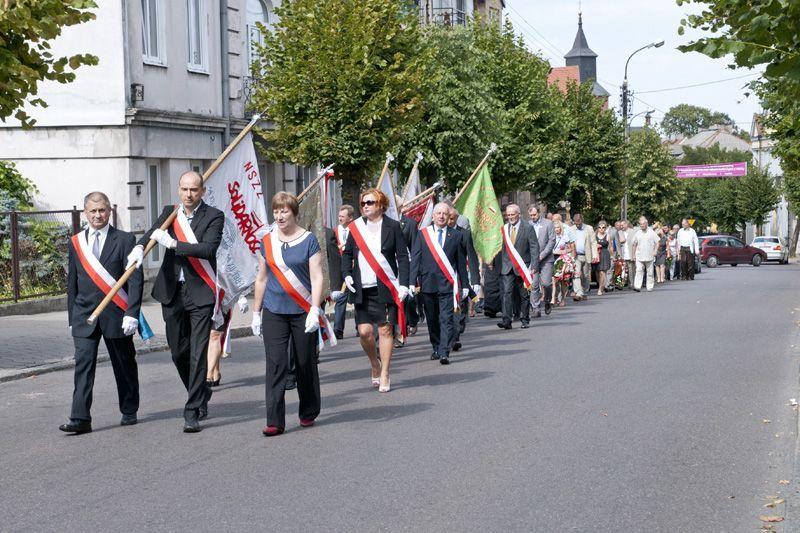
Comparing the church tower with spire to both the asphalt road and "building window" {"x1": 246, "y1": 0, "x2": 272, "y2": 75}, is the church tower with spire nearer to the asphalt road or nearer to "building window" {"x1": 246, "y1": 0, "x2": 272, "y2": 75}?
"building window" {"x1": 246, "y1": 0, "x2": 272, "y2": 75}

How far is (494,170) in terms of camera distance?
3562cm

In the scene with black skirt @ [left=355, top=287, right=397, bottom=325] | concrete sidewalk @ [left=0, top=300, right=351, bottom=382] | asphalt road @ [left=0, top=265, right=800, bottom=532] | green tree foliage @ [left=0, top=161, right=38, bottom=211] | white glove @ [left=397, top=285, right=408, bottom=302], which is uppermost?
green tree foliage @ [left=0, top=161, right=38, bottom=211]

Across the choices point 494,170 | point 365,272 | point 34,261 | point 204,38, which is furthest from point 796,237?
point 365,272

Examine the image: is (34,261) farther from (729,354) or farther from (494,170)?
(494,170)

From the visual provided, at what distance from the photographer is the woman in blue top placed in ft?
29.9

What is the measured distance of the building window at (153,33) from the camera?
23297 millimetres

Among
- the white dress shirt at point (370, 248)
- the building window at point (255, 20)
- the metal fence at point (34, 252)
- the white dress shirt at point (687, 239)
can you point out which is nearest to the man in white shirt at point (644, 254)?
the white dress shirt at point (687, 239)

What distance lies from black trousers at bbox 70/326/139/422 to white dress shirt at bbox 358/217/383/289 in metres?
2.64

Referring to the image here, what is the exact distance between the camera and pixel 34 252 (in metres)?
20.0

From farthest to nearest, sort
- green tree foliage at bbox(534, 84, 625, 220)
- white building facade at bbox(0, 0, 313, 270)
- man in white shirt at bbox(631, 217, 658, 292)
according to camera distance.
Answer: green tree foliage at bbox(534, 84, 625, 220) < man in white shirt at bbox(631, 217, 658, 292) < white building facade at bbox(0, 0, 313, 270)

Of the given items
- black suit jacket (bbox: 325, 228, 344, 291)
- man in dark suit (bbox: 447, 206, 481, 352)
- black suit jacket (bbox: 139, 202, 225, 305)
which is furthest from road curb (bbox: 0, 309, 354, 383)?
black suit jacket (bbox: 139, 202, 225, 305)

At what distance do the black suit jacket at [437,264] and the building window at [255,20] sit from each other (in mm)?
13875

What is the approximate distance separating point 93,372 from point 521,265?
9976 millimetres

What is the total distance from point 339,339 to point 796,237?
73.7 metres
